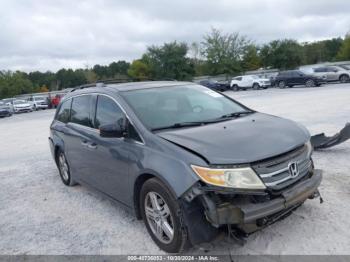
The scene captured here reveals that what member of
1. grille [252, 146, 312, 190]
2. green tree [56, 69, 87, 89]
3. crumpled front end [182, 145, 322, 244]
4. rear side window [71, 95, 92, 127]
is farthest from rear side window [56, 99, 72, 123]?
green tree [56, 69, 87, 89]

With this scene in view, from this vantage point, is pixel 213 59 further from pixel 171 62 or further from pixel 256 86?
pixel 256 86

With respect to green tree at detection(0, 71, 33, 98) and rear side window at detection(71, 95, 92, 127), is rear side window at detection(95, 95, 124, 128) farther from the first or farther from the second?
green tree at detection(0, 71, 33, 98)

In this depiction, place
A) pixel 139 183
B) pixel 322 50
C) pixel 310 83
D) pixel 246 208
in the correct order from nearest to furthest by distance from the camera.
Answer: pixel 246 208 < pixel 139 183 < pixel 310 83 < pixel 322 50

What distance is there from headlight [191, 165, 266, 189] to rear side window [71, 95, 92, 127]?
7.88ft

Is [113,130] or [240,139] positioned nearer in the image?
[240,139]

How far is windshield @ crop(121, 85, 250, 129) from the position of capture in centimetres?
397

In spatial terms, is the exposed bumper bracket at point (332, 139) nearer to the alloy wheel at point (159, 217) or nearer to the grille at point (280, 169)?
the grille at point (280, 169)

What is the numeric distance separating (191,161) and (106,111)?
72.9 inches

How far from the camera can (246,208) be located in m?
2.93

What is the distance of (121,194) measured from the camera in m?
4.07

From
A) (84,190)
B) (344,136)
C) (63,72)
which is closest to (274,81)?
(344,136)

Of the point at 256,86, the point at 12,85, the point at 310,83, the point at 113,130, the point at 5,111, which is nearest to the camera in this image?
the point at 113,130

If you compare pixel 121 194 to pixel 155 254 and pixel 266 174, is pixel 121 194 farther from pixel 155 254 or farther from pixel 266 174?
pixel 266 174

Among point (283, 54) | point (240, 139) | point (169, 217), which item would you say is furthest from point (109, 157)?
point (283, 54)
